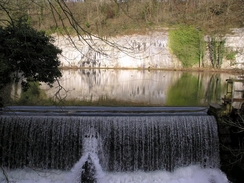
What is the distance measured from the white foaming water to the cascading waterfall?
0.52 feet

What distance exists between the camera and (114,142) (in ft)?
21.8

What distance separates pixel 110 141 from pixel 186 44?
72.1 feet

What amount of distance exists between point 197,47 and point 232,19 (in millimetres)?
4262

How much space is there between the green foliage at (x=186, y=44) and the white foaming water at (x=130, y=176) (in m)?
20.9

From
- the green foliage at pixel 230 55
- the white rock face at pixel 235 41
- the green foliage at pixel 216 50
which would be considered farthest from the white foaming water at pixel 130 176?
the green foliage at pixel 230 55

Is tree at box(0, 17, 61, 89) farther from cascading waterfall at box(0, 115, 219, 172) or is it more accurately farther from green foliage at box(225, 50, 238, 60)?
green foliage at box(225, 50, 238, 60)

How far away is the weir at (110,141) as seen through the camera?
6512 mm

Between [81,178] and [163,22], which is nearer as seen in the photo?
[81,178]

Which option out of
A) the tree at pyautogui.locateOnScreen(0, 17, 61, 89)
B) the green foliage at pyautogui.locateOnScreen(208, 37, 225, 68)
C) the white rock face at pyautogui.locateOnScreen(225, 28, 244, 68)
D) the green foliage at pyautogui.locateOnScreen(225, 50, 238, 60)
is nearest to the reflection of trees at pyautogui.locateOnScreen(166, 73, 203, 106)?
the tree at pyautogui.locateOnScreen(0, 17, 61, 89)

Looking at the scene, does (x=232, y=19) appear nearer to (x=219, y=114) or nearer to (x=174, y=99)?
(x=174, y=99)

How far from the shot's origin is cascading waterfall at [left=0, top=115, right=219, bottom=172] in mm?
6508

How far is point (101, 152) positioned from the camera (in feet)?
21.6

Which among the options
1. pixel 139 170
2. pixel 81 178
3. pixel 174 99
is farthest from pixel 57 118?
pixel 174 99

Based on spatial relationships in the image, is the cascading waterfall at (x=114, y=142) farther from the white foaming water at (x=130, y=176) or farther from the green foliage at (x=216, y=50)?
the green foliage at (x=216, y=50)
